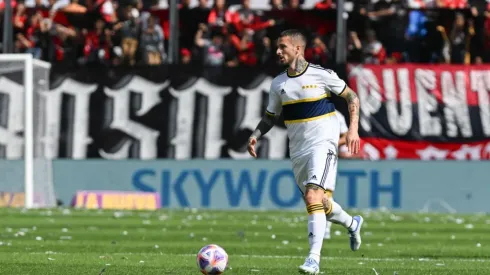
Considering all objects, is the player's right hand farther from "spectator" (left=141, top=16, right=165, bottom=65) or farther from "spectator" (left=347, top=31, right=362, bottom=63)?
"spectator" (left=141, top=16, right=165, bottom=65)

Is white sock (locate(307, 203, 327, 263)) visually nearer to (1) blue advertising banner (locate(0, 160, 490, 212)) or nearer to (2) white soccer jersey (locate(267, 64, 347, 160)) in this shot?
(2) white soccer jersey (locate(267, 64, 347, 160))

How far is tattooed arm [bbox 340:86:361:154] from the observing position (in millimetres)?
9586

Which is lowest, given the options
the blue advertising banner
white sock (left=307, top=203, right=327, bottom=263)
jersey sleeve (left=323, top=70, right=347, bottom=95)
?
the blue advertising banner

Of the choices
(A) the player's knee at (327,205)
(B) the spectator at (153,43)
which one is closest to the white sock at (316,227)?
(A) the player's knee at (327,205)

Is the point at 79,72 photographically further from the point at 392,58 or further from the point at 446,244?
the point at 446,244

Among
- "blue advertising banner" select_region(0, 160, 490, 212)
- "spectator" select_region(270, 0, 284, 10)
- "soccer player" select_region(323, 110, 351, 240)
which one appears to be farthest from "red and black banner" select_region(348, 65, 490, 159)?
"soccer player" select_region(323, 110, 351, 240)

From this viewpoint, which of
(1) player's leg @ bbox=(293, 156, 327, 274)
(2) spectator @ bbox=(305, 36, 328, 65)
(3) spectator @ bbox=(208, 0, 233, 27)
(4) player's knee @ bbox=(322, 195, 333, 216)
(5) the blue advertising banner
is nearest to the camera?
(1) player's leg @ bbox=(293, 156, 327, 274)

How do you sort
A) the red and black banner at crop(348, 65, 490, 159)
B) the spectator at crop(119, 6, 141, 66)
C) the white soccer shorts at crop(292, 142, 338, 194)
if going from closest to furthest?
the white soccer shorts at crop(292, 142, 338, 194) < the red and black banner at crop(348, 65, 490, 159) < the spectator at crop(119, 6, 141, 66)

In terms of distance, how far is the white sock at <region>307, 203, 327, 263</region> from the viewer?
9586mm

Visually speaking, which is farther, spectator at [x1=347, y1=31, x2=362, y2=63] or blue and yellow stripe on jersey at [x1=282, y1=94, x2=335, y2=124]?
spectator at [x1=347, y1=31, x2=362, y2=63]

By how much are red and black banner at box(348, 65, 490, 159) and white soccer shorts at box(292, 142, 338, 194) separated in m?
13.5

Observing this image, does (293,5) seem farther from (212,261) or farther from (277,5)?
(212,261)

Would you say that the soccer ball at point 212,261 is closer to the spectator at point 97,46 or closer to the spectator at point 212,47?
the spectator at point 212,47

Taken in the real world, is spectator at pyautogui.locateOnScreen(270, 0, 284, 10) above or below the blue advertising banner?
above
